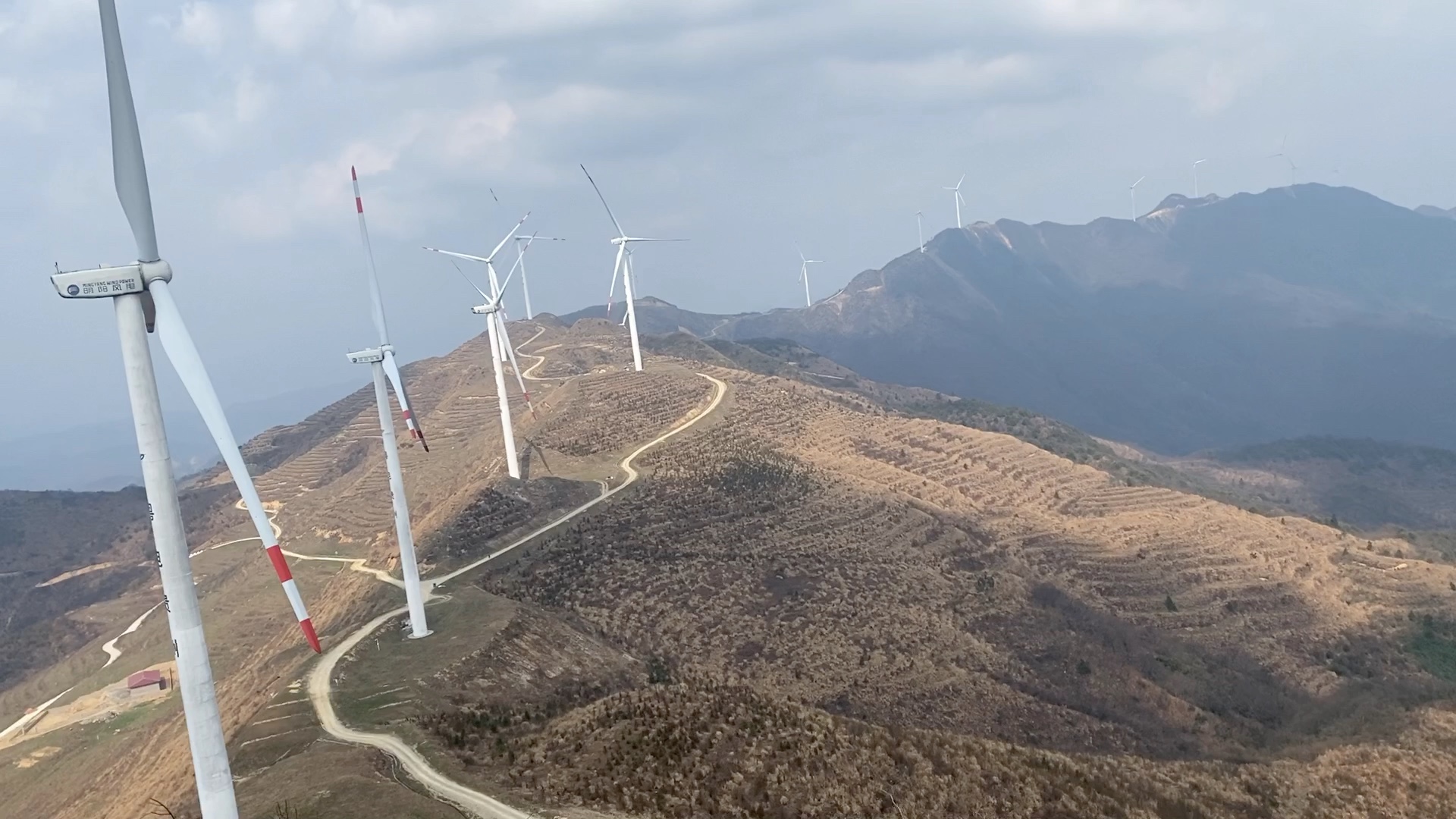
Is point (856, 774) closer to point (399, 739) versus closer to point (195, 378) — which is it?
point (399, 739)

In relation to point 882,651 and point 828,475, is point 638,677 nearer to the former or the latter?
point 882,651

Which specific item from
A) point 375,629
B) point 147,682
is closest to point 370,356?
point 375,629

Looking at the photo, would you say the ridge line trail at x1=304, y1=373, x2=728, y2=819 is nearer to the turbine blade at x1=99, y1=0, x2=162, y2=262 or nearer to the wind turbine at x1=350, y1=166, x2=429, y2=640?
the wind turbine at x1=350, y1=166, x2=429, y2=640

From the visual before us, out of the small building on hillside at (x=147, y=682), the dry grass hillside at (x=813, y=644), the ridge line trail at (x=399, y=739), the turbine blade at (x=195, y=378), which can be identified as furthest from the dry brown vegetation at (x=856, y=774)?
the small building on hillside at (x=147, y=682)

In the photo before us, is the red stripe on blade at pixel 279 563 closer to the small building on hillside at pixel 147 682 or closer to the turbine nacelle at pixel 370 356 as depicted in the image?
the turbine nacelle at pixel 370 356

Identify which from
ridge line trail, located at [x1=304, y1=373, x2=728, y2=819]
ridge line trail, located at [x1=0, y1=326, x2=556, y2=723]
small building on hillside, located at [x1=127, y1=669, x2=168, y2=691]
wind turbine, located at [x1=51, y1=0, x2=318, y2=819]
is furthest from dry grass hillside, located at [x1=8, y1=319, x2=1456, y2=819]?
wind turbine, located at [x1=51, y1=0, x2=318, y2=819]

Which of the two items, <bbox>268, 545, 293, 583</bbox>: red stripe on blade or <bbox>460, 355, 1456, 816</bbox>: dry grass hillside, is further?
<bbox>460, 355, 1456, 816</bbox>: dry grass hillside

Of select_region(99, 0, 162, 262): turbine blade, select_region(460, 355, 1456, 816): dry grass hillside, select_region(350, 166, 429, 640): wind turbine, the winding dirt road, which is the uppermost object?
select_region(99, 0, 162, 262): turbine blade
